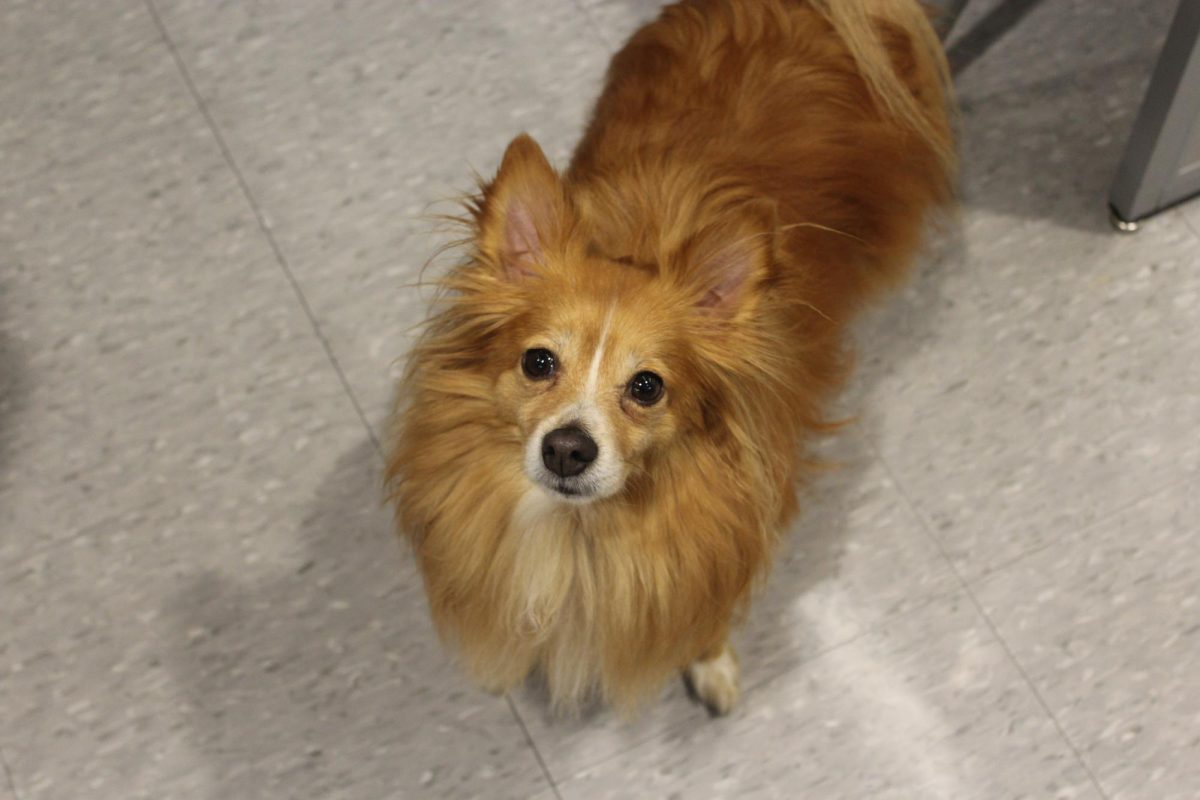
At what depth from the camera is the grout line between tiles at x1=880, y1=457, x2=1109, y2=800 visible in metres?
2.33

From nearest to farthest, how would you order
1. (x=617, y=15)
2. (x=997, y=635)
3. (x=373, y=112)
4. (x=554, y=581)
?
(x=554, y=581) → (x=997, y=635) → (x=373, y=112) → (x=617, y=15)

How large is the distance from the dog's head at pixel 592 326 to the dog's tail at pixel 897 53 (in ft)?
1.80

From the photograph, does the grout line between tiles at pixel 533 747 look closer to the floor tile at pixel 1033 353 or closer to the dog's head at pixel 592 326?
the dog's head at pixel 592 326

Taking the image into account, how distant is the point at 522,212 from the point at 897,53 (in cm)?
85

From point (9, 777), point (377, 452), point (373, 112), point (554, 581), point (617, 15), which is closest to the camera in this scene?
point (554, 581)

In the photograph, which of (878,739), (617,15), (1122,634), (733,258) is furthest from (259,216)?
(1122,634)

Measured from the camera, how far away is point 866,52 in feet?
6.97

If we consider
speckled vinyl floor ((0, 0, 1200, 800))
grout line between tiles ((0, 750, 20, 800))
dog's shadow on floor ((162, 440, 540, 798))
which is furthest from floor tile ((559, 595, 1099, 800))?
grout line between tiles ((0, 750, 20, 800))

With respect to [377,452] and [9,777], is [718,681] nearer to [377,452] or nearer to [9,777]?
[377,452]

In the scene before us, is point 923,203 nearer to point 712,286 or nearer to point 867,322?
point 867,322

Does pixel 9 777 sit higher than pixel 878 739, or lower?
higher

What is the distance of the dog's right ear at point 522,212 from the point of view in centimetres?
171

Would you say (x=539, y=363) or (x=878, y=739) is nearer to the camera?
(x=539, y=363)

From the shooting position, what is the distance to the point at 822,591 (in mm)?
2473
